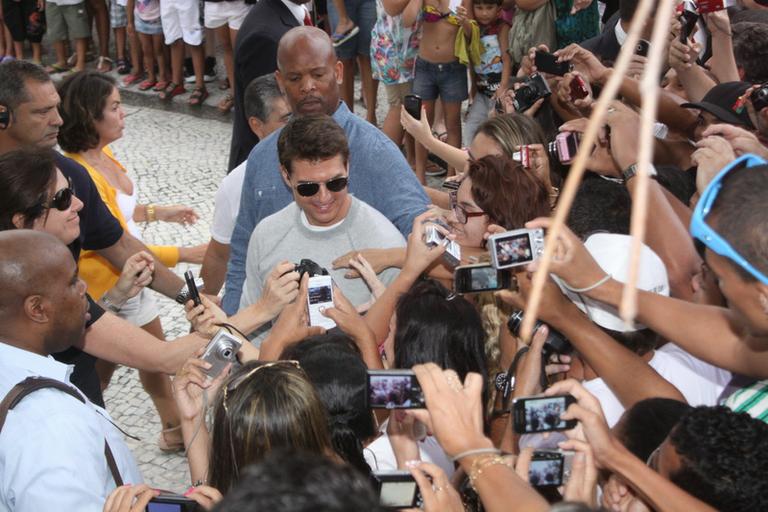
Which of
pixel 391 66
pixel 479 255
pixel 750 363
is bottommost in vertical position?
pixel 391 66

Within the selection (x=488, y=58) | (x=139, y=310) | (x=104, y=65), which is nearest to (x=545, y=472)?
(x=139, y=310)

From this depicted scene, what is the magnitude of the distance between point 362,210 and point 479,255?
0.55 metres

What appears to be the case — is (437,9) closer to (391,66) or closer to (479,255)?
(391,66)

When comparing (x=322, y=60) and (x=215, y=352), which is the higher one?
(x=322, y=60)

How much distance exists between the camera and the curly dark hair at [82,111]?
458 cm

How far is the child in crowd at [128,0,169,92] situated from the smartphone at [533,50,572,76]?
590cm

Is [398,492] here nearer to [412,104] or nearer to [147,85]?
[412,104]

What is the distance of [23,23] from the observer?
428 inches

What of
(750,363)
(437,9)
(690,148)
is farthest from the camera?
(437,9)

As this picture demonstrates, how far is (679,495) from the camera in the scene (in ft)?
6.37

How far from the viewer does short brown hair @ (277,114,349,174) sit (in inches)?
135

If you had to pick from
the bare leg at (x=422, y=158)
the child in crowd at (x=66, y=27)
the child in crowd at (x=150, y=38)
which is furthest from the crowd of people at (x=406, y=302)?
the child in crowd at (x=66, y=27)

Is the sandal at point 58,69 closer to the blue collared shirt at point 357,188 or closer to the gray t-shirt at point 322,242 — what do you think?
the blue collared shirt at point 357,188

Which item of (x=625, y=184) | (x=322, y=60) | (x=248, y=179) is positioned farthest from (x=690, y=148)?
(x=248, y=179)
